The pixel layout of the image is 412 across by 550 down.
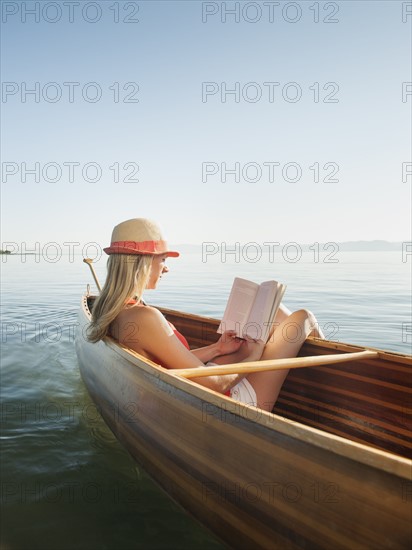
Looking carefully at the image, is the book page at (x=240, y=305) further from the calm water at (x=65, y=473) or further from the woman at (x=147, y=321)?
the calm water at (x=65, y=473)

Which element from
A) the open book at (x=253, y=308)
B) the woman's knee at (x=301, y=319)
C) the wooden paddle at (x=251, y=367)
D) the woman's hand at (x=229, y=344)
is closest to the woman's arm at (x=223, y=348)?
the woman's hand at (x=229, y=344)

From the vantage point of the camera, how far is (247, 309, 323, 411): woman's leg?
306cm

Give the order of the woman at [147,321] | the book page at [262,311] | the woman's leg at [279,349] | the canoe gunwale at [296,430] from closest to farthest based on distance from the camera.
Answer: the canoe gunwale at [296,430] < the woman at [147,321] < the book page at [262,311] < the woman's leg at [279,349]

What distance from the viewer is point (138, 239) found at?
9.27ft

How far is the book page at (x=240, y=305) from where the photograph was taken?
120 inches

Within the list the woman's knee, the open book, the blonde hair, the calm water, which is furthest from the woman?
the calm water

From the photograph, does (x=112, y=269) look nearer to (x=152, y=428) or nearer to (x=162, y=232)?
(x=162, y=232)

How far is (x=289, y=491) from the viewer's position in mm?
1731

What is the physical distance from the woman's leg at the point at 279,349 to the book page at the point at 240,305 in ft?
1.09

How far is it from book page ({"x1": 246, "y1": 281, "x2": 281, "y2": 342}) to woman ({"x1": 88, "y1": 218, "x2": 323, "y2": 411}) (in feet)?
0.39

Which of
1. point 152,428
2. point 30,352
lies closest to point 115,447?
point 152,428

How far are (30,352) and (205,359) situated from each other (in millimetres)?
4326

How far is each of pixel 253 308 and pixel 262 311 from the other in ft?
0.36

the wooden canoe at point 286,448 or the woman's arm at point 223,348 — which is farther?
the woman's arm at point 223,348
